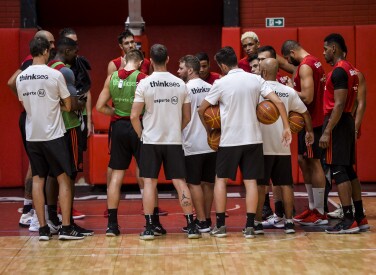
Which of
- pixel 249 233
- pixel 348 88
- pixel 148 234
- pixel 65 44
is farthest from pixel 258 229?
pixel 65 44

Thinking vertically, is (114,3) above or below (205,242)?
above

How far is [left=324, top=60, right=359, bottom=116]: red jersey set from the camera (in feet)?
27.5

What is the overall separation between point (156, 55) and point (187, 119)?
0.69m

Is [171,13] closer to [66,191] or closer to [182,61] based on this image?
[182,61]

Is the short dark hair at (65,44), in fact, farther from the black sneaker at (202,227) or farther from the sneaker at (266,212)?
the sneaker at (266,212)

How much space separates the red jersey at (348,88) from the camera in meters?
8.37

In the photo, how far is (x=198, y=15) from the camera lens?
13344mm

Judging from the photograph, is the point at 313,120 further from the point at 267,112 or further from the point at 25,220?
the point at 25,220

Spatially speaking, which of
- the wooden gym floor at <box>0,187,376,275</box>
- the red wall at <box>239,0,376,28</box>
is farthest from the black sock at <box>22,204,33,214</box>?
the red wall at <box>239,0,376,28</box>

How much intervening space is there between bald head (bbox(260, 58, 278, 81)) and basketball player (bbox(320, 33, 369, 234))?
550 mm

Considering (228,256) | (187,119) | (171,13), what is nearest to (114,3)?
(171,13)

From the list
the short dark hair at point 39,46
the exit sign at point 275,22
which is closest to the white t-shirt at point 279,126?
the short dark hair at point 39,46

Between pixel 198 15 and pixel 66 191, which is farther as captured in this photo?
pixel 198 15

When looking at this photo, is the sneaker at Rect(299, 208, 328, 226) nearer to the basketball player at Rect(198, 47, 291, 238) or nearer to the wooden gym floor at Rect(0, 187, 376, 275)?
the wooden gym floor at Rect(0, 187, 376, 275)
